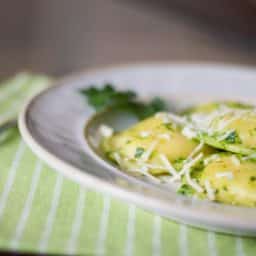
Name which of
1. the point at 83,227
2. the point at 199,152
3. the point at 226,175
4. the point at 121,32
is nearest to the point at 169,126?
the point at 199,152

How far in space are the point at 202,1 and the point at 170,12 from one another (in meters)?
0.40

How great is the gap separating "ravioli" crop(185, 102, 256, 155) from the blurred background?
2.59 m

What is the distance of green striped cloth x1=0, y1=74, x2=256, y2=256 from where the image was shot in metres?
1.41

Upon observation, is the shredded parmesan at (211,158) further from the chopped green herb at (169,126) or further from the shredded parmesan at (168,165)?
the chopped green herb at (169,126)

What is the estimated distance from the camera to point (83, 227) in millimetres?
1493

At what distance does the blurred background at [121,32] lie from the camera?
4.82m

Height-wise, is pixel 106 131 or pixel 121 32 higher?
pixel 106 131

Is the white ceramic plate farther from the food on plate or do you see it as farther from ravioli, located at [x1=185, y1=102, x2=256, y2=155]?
ravioli, located at [x1=185, y1=102, x2=256, y2=155]

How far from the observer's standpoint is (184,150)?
76.0 inches

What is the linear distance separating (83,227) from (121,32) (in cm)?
421

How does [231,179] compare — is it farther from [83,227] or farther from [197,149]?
[83,227]

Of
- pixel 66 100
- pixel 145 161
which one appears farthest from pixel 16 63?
pixel 145 161

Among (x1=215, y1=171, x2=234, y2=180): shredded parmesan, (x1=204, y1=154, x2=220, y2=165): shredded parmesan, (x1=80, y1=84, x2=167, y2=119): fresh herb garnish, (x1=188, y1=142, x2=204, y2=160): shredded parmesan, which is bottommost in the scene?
(x1=80, y1=84, x2=167, y2=119): fresh herb garnish

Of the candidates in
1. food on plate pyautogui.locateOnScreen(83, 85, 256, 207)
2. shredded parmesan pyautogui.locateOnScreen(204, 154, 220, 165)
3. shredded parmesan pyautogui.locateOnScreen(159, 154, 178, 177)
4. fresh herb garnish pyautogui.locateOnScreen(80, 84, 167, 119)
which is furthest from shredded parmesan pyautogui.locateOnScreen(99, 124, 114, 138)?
shredded parmesan pyautogui.locateOnScreen(204, 154, 220, 165)
